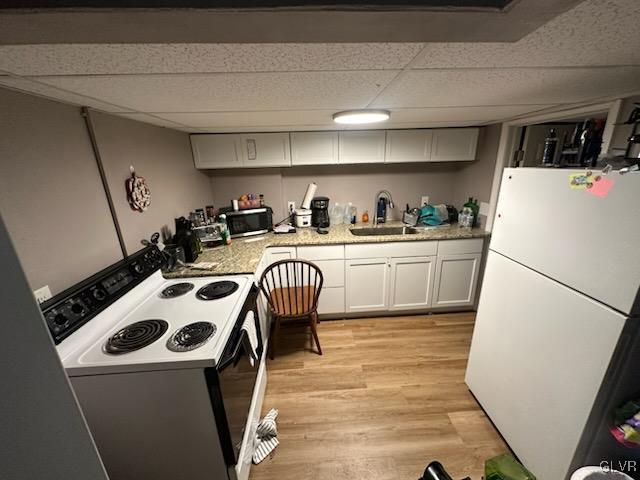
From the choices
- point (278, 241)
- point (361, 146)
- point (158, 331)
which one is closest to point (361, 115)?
point (361, 146)

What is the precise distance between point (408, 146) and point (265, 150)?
1.48m

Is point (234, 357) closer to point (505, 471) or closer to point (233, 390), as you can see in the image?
point (233, 390)

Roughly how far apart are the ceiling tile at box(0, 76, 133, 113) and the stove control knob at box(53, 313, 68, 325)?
868 millimetres

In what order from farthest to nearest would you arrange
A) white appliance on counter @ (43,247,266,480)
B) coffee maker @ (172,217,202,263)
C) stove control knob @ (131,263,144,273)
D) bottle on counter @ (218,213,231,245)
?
1. bottle on counter @ (218,213,231,245)
2. coffee maker @ (172,217,202,263)
3. stove control knob @ (131,263,144,273)
4. white appliance on counter @ (43,247,266,480)

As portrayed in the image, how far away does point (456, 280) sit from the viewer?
256cm

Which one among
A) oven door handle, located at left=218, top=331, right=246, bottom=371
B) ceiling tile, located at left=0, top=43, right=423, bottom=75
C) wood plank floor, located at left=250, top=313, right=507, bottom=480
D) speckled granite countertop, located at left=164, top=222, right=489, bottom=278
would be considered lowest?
wood plank floor, located at left=250, top=313, right=507, bottom=480

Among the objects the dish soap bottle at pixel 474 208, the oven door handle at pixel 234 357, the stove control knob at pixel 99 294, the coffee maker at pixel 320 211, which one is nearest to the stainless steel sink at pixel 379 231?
the coffee maker at pixel 320 211

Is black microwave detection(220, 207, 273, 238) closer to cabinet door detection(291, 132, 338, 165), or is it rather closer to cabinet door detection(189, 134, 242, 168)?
cabinet door detection(189, 134, 242, 168)

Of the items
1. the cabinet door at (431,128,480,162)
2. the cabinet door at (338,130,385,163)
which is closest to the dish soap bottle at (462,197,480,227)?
the cabinet door at (431,128,480,162)

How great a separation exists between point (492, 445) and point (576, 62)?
197 centimetres

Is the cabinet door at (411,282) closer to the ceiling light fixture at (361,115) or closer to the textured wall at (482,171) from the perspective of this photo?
the textured wall at (482,171)

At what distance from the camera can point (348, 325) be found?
102 inches

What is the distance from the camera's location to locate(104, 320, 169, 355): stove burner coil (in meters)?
1.03

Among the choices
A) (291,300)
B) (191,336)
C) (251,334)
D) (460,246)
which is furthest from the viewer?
(460,246)
